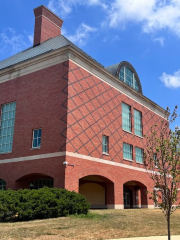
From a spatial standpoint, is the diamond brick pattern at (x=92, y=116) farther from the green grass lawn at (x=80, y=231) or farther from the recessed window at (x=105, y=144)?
the green grass lawn at (x=80, y=231)

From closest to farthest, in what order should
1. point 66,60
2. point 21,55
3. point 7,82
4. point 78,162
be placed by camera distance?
point 78,162, point 66,60, point 7,82, point 21,55

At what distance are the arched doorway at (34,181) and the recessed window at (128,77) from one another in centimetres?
1364

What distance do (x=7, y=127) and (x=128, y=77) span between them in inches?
587

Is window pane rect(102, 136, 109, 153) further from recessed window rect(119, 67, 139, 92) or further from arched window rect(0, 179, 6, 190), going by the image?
arched window rect(0, 179, 6, 190)

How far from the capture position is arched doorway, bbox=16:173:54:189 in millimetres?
23203

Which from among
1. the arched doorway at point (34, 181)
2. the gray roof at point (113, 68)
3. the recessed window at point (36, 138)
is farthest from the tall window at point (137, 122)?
the recessed window at point (36, 138)

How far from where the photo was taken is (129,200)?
111ft

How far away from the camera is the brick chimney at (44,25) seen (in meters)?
29.9

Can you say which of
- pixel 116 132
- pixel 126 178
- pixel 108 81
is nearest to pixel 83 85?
pixel 108 81

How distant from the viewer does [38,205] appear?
15.0m

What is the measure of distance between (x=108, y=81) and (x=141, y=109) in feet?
23.3

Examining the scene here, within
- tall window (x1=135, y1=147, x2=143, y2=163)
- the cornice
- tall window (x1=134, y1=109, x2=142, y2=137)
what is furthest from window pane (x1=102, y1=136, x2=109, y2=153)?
tall window (x1=134, y1=109, x2=142, y2=137)

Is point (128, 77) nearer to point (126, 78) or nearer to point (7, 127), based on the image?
point (126, 78)

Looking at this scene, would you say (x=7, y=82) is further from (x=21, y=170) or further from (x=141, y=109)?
(x=141, y=109)
